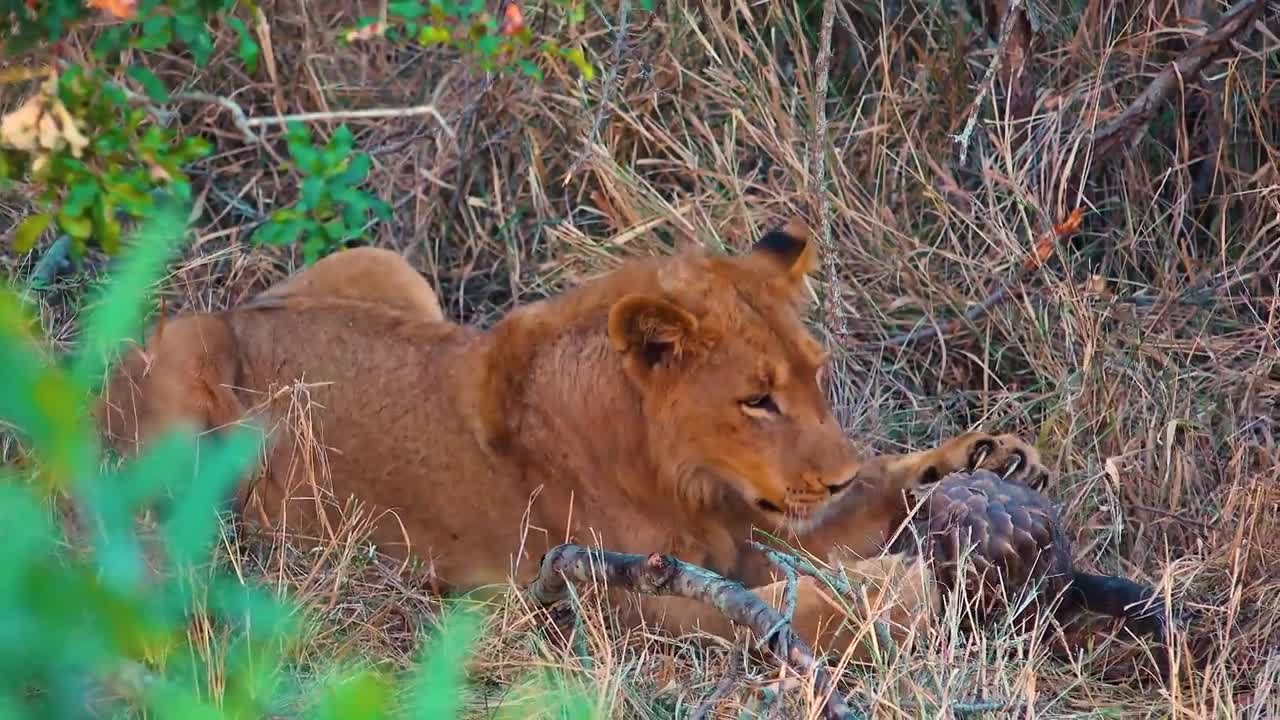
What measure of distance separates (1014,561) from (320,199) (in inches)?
78.5

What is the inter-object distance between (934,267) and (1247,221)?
0.90 metres

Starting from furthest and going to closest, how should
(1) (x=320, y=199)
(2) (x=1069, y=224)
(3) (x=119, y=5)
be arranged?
(2) (x=1069, y=224)
(1) (x=320, y=199)
(3) (x=119, y=5)

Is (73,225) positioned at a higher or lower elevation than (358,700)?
lower

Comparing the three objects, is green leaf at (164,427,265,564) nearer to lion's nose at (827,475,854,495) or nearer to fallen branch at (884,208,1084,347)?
lion's nose at (827,475,854,495)

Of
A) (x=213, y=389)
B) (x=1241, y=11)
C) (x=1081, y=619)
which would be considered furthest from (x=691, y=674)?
(x=1241, y=11)

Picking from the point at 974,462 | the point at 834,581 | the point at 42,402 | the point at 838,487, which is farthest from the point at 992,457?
the point at 42,402

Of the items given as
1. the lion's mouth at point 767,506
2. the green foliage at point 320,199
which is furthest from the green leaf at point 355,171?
the lion's mouth at point 767,506

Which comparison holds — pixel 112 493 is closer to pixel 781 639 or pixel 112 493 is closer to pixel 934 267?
pixel 781 639

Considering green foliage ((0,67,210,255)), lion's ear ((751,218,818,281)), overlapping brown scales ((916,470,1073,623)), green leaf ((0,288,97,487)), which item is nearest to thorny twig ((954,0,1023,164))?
lion's ear ((751,218,818,281))

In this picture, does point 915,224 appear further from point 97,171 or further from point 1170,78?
point 97,171

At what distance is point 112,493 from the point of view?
878 millimetres

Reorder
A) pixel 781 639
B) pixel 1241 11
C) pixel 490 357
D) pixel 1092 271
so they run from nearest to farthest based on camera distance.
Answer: pixel 781 639 < pixel 490 357 < pixel 1241 11 < pixel 1092 271

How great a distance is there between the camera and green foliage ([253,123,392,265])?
160 inches

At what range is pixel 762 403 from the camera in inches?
128
